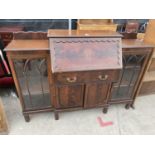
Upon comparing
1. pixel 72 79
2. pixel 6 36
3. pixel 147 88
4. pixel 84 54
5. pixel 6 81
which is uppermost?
pixel 84 54

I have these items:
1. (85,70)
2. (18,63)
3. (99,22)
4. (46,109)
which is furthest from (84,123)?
(99,22)

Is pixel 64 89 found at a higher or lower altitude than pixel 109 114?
higher

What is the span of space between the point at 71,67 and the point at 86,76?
0.63ft

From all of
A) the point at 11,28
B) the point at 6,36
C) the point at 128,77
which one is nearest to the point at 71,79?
the point at 128,77

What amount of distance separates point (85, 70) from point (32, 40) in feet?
2.07

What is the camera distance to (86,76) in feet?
4.47

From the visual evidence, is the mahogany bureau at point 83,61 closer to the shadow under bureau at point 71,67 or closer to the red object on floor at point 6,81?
the shadow under bureau at point 71,67

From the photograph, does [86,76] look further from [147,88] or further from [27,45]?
[147,88]

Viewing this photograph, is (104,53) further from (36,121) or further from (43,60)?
(36,121)

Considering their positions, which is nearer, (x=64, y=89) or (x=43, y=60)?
(x=43, y=60)

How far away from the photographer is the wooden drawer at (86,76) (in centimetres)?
→ 132

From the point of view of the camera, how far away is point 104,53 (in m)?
1.34

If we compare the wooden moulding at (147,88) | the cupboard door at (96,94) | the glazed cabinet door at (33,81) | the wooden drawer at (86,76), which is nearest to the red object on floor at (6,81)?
the glazed cabinet door at (33,81)

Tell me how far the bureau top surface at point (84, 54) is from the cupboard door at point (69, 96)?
280mm
